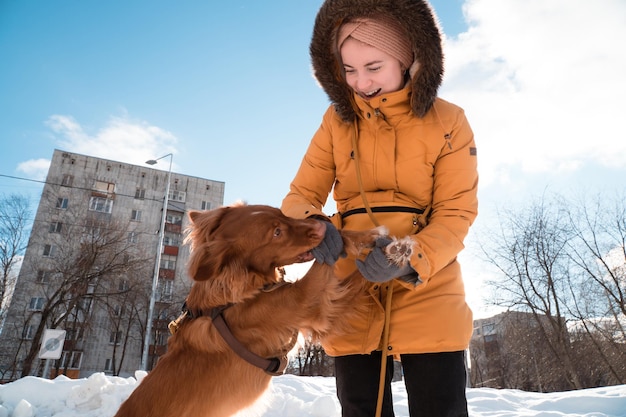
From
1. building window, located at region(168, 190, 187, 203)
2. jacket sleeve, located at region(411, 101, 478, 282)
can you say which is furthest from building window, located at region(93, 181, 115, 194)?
jacket sleeve, located at region(411, 101, 478, 282)

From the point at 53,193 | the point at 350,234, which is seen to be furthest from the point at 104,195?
the point at 350,234

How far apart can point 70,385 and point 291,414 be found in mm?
3449

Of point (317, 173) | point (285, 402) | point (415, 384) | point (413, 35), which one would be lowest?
point (285, 402)

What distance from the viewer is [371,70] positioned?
2.16 meters

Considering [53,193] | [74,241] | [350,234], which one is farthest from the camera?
[53,193]

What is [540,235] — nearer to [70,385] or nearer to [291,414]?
[291,414]

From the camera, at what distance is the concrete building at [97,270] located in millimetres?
25266

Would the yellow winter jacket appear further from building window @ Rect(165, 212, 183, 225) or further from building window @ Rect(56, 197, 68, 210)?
building window @ Rect(165, 212, 183, 225)

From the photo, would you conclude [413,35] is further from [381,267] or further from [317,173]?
[381,267]

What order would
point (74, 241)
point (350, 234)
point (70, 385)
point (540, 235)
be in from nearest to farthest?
point (350, 234) < point (70, 385) < point (540, 235) < point (74, 241)

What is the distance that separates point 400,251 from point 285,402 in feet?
13.6

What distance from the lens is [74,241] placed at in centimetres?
2727

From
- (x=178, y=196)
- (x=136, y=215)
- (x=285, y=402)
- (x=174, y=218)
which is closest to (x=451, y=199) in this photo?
(x=285, y=402)

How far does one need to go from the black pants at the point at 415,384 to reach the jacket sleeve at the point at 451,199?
405 mm
